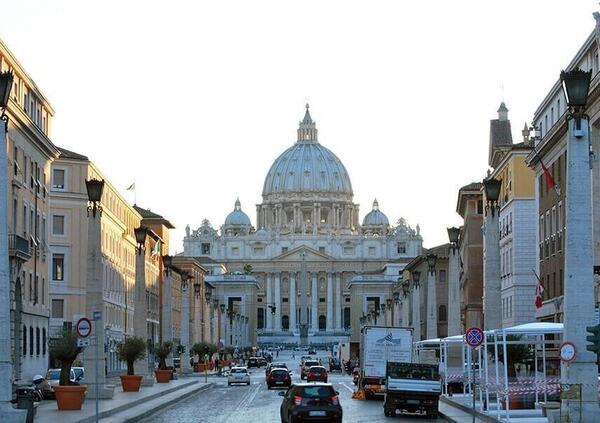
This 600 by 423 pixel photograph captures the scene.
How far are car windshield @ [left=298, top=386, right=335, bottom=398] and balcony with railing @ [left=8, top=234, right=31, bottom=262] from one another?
848 inches

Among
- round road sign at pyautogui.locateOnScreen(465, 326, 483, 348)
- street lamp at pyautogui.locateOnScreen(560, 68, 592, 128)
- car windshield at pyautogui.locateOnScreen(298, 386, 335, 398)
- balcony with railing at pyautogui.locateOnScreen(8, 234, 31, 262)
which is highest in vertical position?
street lamp at pyautogui.locateOnScreen(560, 68, 592, 128)

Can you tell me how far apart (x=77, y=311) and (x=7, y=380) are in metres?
59.5

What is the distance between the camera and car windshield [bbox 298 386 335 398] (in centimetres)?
3678

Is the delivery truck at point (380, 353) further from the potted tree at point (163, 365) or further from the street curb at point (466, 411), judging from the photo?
the potted tree at point (163, 365)

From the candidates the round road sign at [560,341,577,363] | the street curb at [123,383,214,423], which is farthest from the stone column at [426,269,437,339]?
the round road sign at [560,341,577,363]

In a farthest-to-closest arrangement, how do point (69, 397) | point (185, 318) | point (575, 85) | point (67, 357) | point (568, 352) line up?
point (185, 318) < point (67, 357) < point (69, 397) < point (568, 352) < point (575, 85)

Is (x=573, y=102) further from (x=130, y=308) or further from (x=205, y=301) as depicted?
(x=205, y=301)

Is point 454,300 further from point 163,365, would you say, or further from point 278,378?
point 163,365

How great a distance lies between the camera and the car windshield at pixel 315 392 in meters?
36.8

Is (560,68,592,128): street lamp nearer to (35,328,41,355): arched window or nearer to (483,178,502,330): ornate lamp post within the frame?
(483,178,502,330): ornate lamp post

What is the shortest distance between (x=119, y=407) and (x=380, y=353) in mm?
16346

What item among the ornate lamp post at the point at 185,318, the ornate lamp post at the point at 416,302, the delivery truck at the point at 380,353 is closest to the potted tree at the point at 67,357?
the delivery truck at the point at 380,353

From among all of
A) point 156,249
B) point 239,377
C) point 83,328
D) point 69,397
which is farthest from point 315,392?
point 156,249

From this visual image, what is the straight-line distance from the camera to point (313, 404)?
120 ft
